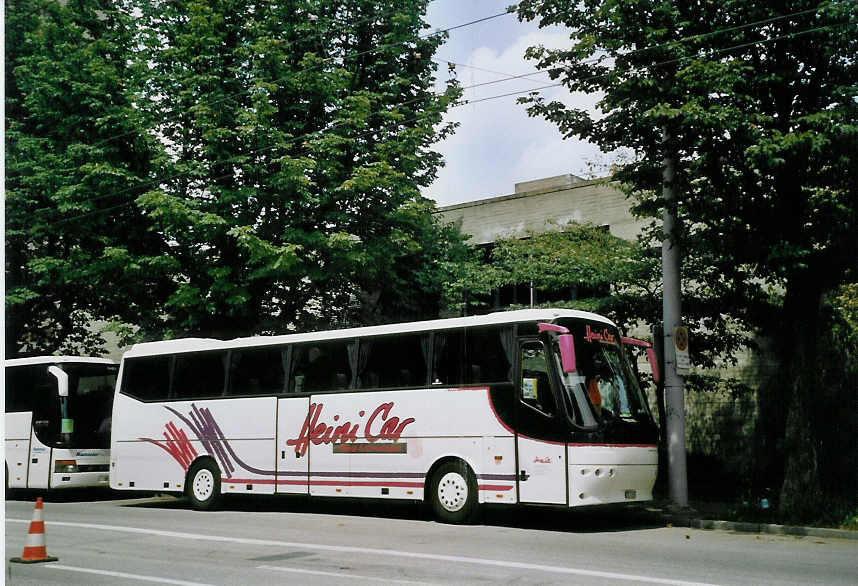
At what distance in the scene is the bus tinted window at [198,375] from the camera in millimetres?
18625

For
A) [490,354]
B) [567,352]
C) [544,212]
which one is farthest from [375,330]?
[544,212]

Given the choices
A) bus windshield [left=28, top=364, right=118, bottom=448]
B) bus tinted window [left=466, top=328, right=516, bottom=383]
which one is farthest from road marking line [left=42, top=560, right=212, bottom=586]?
bus windshield [left=28, top=364, right=118, bottom=448]

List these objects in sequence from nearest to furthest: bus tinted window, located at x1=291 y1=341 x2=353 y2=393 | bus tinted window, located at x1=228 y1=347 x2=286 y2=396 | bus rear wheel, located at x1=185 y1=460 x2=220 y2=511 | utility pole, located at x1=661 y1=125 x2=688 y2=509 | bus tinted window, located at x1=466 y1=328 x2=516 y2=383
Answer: bus tinted window, located at x1=466 y1=328 x2=516 y2=383, utility pole, located at x1=661 y1=125 x2=688 y2=509, bus tinted window, located at x1=291 y1=341 x2=353 y2=393, bus tinted window, located at x1=228 y1=347 x2=286 y2=396, bus rear wheel, located at x1=185 y1=460 x2=220 y2=511

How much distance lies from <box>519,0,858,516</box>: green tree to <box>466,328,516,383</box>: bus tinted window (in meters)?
3.40

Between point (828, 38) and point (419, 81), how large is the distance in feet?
47.4

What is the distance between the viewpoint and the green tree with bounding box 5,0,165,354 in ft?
75.4

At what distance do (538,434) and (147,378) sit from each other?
9.88 m

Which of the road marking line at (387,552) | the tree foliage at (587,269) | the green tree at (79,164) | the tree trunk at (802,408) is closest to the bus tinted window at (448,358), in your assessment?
the road marking line at (387,552)

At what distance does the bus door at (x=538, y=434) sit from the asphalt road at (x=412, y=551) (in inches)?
26.9

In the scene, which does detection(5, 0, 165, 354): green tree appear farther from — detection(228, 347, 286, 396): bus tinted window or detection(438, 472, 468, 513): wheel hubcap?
detection(438, 472, 468, 513): wheel hubcap

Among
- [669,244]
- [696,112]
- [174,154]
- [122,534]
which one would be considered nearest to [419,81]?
[174,154]

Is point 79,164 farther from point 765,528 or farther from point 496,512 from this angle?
point 765,528

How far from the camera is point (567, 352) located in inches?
515

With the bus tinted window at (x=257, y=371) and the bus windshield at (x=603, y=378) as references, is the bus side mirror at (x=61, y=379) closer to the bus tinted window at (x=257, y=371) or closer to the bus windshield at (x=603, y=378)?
the bus tinted window at (x=257, y=371)
